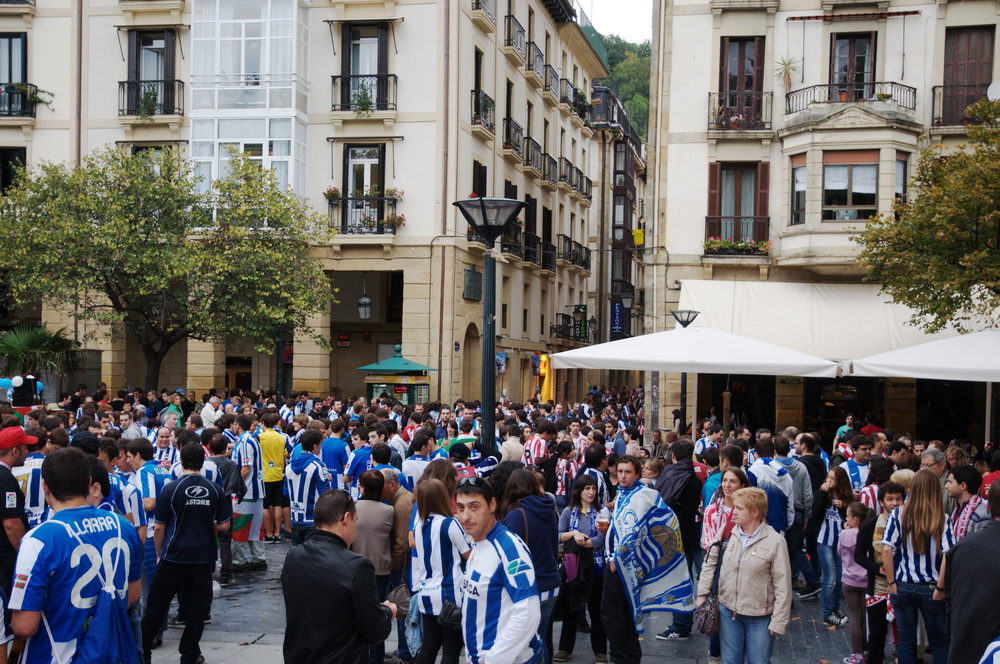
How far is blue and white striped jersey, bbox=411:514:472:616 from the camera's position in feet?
21.9

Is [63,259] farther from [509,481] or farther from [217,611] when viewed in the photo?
[509,481]

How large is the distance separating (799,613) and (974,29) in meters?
18.8

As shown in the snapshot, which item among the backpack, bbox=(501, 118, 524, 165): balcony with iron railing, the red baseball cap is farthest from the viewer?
bbox=(501, 118, 524, 165): balcony with iron railing

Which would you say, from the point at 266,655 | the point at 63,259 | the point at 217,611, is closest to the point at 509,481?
the point at 266,655

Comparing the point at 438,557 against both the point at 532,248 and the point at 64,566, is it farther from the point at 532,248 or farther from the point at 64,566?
the point at 532,248

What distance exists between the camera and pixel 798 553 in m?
11.2

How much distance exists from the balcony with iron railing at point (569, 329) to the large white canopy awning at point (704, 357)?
26111 millimetres

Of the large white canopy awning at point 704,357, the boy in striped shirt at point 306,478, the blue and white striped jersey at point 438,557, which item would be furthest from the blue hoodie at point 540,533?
the large white canopy awning at point 704,357

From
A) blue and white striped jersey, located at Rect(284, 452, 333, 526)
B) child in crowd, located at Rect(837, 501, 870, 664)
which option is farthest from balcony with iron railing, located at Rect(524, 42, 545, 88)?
child in crowd, located at Rect(837, 501, 870, 664)

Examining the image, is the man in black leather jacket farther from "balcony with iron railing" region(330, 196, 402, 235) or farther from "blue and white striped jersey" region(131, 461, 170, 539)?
"balcony with iron railing" region(330, 196, 402, 235)

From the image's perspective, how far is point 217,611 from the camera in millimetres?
10117

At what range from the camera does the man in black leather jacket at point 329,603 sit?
497cm

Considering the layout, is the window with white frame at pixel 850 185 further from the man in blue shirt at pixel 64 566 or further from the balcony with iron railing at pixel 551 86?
the man in blue shirt at pixel 64 566

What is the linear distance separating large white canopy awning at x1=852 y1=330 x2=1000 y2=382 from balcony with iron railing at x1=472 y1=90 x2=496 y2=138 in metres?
18.1
